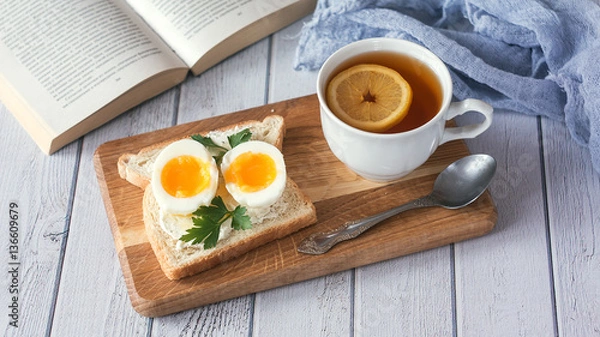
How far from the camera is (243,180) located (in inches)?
71.8

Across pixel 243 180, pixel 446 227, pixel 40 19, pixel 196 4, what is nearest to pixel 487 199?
pixel 446 227

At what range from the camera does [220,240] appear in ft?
5.97

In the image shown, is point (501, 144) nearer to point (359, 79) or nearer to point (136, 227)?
point (359, 79)

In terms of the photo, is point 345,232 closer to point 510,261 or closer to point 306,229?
point 306,229

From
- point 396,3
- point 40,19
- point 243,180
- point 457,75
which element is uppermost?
point 40,19

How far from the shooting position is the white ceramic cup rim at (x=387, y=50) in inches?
71.3

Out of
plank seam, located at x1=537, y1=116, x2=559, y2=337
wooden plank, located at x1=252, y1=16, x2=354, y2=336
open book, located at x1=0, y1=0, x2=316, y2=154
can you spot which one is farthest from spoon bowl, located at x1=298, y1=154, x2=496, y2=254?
open book, located at x1=0, y1=0, x2=316, y2=154

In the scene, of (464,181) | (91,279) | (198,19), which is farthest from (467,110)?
(91,279)

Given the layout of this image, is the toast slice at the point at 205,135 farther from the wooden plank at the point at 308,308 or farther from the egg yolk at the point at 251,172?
the wooden plank at the point at 308,308

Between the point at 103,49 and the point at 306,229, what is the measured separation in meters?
0.96

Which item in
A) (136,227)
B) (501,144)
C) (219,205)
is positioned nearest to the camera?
(219,205)

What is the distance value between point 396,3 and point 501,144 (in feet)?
1.91

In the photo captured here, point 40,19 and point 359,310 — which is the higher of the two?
point 40,19

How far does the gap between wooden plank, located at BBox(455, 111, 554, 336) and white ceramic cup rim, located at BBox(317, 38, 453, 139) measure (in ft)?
1.18
